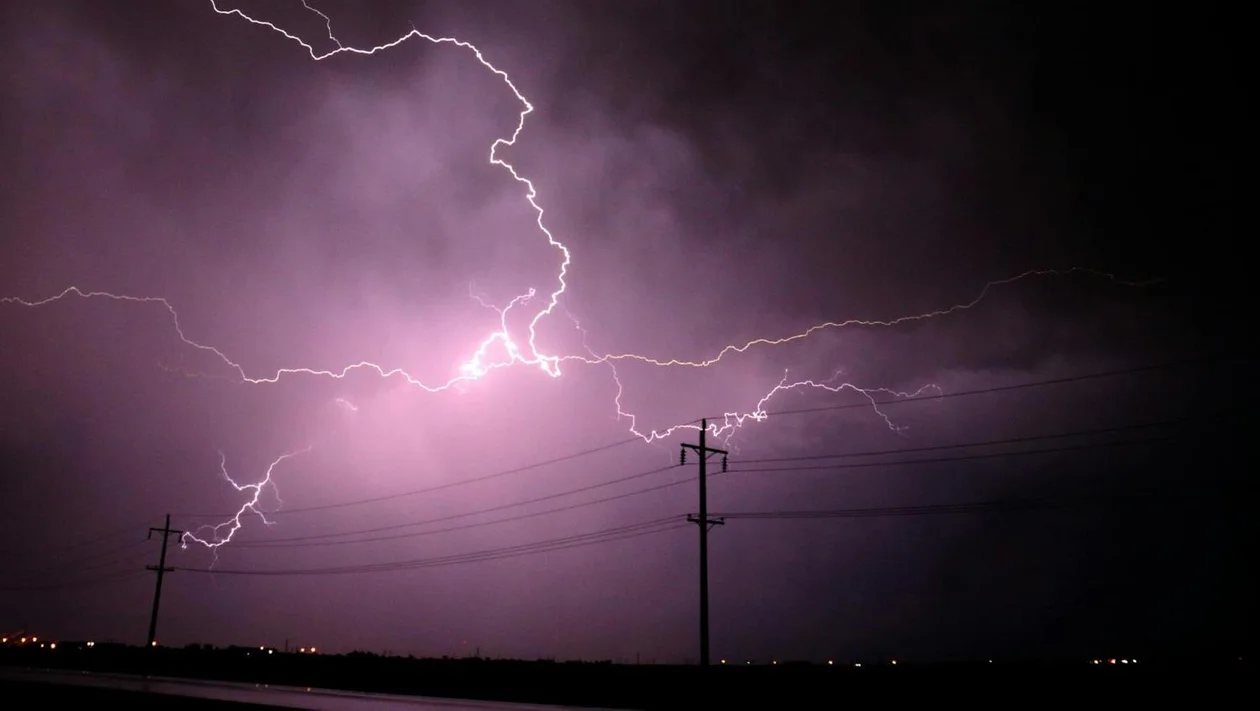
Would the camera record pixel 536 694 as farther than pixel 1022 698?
Yes

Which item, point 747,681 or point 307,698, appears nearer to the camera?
point 307,698

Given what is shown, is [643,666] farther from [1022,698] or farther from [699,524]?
[1022,698]

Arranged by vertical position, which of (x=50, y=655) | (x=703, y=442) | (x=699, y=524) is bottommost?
(x=50, y=655)

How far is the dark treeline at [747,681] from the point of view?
15.5m

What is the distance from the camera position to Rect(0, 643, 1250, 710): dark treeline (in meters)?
15.5

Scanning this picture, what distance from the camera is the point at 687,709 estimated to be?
52.9ft

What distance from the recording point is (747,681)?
19.2 metres

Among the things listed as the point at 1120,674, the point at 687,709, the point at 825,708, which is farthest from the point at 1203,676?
the point at 687,709

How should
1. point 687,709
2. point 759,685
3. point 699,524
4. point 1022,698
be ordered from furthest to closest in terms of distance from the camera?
point 699,524
point 759,685
point 687,709
point 1022,698

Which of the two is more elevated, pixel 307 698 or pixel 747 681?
pixel 747 681

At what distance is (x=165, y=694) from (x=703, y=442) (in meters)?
14.9

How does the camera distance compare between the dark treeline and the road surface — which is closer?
the road surface

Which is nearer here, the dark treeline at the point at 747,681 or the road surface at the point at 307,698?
the road surface at the point at 307,698

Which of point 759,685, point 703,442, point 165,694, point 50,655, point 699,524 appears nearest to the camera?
point 165,694
